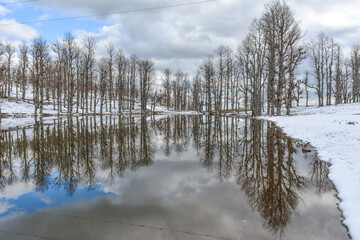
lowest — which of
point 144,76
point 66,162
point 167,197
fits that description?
point 167,197

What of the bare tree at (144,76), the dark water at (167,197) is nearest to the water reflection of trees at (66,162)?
the dark water at (167,197)

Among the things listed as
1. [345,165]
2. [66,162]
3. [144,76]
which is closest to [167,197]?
[66,162]

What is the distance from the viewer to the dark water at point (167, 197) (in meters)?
3.29

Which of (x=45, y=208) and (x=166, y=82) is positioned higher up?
(x=166, y=82)

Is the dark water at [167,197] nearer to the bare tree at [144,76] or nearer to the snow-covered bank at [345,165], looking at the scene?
the snow-covered bank at [345,165]

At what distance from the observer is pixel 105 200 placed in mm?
4422

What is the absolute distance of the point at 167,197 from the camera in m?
4.62

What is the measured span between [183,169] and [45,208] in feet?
12.9

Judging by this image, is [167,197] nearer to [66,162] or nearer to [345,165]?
[66,162]

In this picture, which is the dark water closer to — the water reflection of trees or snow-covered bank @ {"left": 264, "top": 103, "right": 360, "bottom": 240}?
the water reflection of trees

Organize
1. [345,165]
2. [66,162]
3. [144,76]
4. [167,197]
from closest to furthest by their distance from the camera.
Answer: [167,197]
[345,165]
[66,162]
[144,76]

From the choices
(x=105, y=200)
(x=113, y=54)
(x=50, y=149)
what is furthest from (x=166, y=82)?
(x=105, y=200)

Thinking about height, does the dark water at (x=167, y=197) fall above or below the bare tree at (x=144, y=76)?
below

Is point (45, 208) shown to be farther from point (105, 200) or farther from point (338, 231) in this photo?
point (338, 231)
